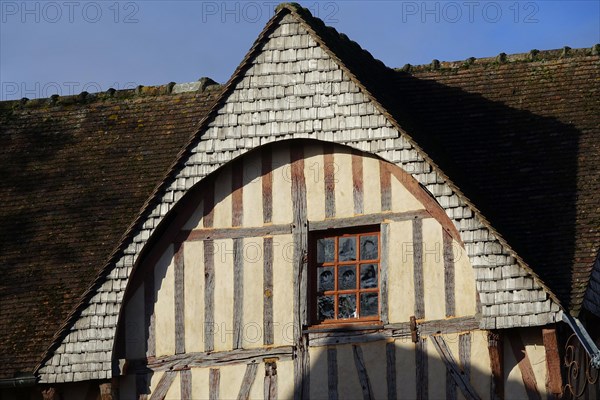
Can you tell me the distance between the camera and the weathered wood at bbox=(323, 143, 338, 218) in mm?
16062

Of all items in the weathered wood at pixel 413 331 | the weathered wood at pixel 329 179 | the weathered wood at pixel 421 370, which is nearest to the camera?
the weathered wood at pixel 421 370

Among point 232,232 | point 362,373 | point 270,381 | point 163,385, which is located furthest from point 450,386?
point 163,385

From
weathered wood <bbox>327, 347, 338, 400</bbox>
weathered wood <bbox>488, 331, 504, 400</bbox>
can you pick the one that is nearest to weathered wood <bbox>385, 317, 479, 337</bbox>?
weathered wood <bbox>488, 331, 504, 400</bbox>

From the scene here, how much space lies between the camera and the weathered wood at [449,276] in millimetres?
15398

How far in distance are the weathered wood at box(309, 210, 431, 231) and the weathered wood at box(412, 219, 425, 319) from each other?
79 millimetres

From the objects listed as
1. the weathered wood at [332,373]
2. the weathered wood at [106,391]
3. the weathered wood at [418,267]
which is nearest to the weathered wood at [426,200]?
the weathered wood at [418,267]

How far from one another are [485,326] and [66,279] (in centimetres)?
464

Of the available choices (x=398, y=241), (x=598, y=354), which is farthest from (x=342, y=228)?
(x=598, y=354)

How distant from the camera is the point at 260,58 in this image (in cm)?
1625

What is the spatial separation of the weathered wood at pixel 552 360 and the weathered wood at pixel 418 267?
50.0 inches

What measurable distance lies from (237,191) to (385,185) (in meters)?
1.53

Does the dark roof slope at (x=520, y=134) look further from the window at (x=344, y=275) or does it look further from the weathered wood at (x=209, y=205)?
the weathered wood at (x=209, y=205)

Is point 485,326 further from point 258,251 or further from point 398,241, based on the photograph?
point 258,251

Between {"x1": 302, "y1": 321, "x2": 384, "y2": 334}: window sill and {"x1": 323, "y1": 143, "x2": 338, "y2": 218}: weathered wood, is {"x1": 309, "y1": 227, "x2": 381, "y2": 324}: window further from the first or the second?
{"x1": 323, "y1": 143, "x2": 338, "y2": 218}: weathered wood
